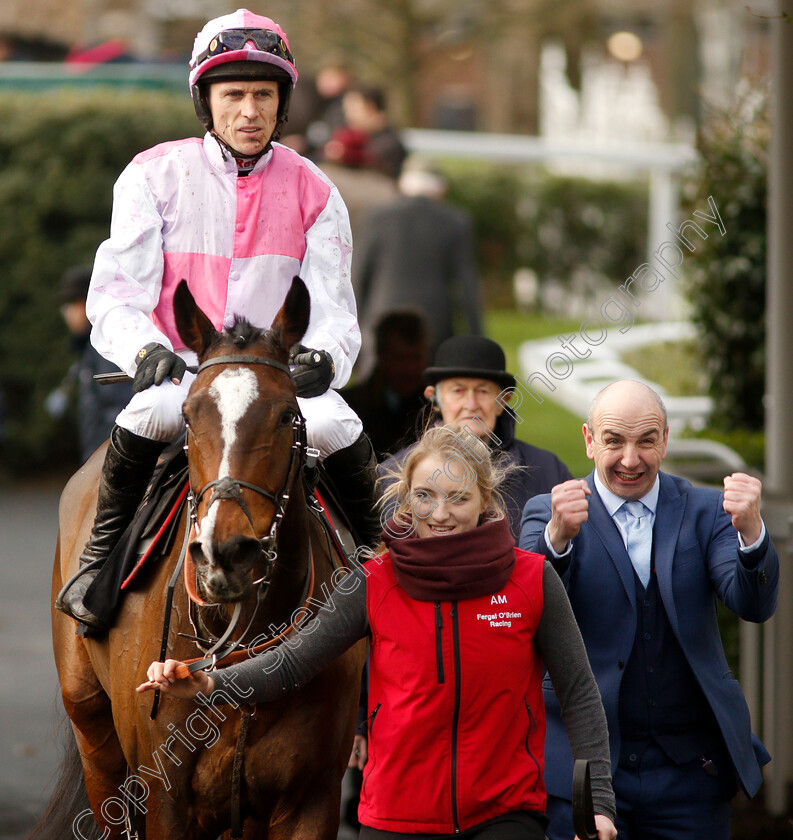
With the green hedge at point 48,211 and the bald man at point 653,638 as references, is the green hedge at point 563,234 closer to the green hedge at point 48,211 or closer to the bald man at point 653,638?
the green hedge at point 48,211

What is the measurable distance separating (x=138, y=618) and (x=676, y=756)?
63.7 inches

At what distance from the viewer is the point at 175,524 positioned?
401cm

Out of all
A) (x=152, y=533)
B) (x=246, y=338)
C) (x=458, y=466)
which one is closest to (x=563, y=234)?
(x=152, y=533)

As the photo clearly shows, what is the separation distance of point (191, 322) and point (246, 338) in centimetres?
17

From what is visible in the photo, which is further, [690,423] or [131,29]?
[131,29]

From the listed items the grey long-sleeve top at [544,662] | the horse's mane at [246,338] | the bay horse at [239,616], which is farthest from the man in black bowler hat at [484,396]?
the grey long-sleeve top at [544,662]

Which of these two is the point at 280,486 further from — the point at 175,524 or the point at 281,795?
the point at 281,795

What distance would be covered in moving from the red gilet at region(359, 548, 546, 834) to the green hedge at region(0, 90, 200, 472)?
10.0m

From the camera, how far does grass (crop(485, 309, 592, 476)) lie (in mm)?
13289

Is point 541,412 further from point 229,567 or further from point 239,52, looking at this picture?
point 229,567

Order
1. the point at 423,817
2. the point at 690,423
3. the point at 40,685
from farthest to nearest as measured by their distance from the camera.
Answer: the point at 690,423 → the point at 40,685 → the point at 423,817

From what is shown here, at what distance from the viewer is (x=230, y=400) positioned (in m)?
3.42

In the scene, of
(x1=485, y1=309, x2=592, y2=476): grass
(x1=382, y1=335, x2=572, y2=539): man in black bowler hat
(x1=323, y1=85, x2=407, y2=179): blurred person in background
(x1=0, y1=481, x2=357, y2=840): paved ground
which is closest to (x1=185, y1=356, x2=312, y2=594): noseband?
(x1=382, y1=335, x2=572, y2=539): man in black bowler hat

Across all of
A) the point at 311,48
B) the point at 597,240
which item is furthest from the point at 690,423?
Result: the point at 311,48
